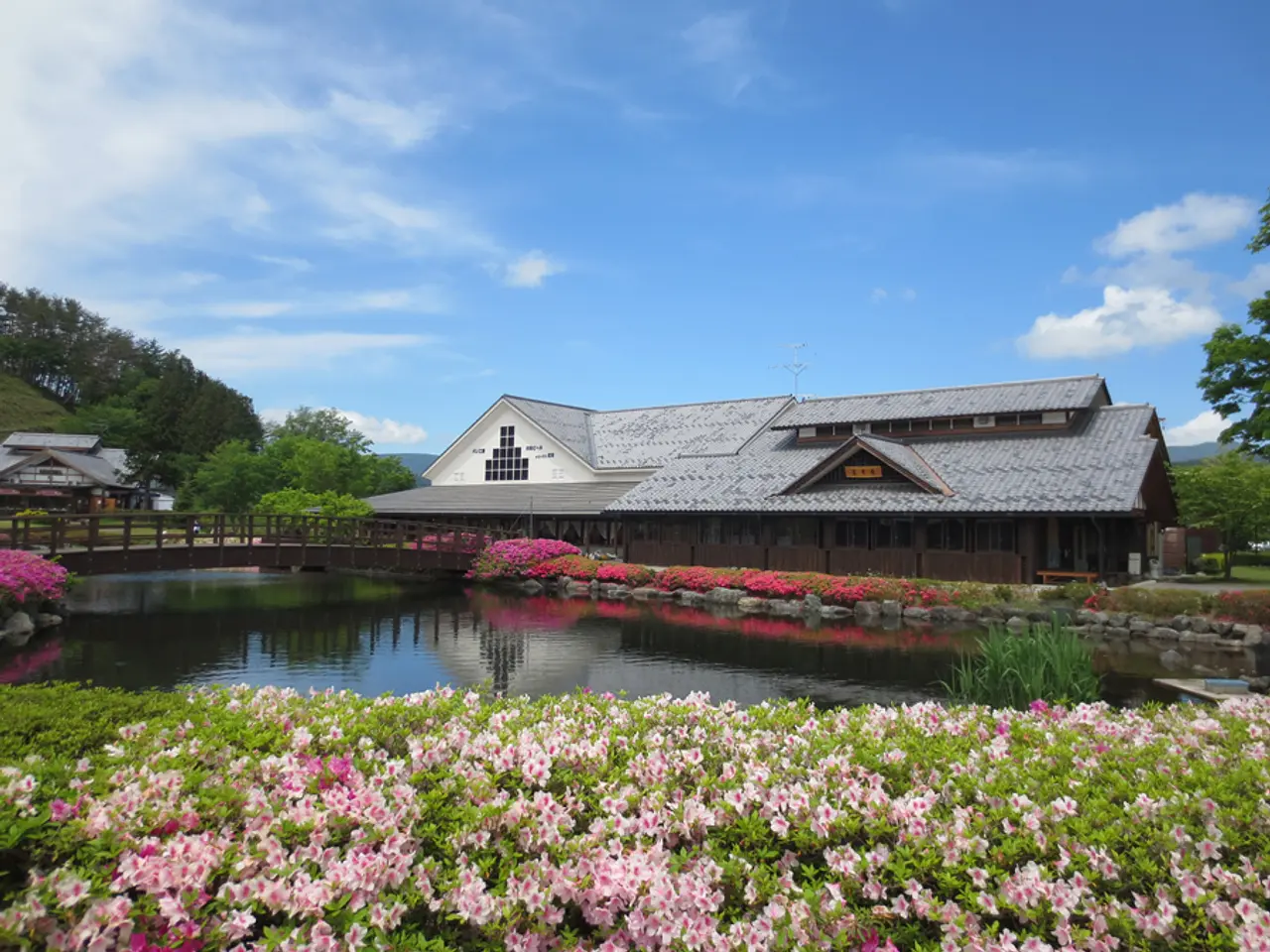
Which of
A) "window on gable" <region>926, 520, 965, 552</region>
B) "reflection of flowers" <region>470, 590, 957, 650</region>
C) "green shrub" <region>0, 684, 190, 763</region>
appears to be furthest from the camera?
"window on gable" <region>926, 520, 965, 552</region>

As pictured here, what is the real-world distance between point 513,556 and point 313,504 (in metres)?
17.5

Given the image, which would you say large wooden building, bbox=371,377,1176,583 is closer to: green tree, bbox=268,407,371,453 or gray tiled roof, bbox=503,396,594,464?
gray tiled roof, bbox=503,396,594,464

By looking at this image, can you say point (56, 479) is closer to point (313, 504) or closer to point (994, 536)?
Answer: point (313, 504)

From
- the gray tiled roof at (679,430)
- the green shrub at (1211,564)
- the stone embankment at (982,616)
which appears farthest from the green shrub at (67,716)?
the green shrub at (1211,564)

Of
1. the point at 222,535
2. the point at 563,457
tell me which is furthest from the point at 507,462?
the point at 222,535

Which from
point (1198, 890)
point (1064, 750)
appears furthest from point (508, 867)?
point (1064, 750)

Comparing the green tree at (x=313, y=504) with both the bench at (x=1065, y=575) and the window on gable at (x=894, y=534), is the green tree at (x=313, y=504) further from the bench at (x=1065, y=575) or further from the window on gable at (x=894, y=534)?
the bench at (x=1065, y=575)

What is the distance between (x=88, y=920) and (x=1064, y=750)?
5328 mm

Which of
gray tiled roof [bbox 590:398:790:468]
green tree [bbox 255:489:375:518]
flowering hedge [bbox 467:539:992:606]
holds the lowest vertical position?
flowering hedge [bbox 467:539:992:606]

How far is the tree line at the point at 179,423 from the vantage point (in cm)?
5341

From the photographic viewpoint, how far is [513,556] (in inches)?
1298

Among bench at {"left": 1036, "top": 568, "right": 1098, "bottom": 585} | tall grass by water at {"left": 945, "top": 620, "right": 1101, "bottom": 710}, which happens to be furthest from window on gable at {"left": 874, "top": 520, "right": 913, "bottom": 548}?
tall grass by water at {"left": 945, "top": 620, "right": 1101, "bottom": 710}

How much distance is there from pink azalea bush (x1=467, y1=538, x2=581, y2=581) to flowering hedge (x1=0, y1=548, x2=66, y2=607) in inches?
572

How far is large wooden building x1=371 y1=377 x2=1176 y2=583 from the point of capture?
26.5 metres
